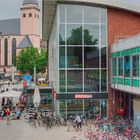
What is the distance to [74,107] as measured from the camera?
30750 mm

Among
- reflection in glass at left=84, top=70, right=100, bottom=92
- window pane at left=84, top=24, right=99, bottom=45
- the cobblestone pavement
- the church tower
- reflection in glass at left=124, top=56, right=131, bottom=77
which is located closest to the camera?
the cobblestone pavement

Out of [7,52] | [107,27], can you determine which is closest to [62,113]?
[107,27]

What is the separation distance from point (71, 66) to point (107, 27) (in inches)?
154

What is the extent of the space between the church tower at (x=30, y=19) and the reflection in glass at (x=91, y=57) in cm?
13861

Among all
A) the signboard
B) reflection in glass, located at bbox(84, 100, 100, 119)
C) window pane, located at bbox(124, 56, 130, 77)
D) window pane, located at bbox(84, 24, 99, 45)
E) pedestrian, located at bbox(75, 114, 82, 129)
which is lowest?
pedestrian, located at bbox(75, 114, 82, 129)

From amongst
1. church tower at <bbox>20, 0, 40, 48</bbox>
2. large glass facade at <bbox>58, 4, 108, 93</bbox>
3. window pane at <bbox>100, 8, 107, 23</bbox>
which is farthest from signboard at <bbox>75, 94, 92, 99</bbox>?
church tower at <bbox>20, 0, 40, 48</bbox>

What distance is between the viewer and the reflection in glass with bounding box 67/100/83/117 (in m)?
30.8

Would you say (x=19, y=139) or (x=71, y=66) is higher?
(x=71, y=66)

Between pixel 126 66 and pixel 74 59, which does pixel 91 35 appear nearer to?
pixel 74 59

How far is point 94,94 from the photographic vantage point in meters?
30.9

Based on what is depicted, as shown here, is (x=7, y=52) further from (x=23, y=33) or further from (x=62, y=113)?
(x=62, y=113)

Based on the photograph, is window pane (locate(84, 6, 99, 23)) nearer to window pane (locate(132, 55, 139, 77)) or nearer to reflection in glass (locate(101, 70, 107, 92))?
reflection in glass (locate(101, 70, 107, 92))

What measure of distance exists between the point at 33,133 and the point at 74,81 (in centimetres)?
655

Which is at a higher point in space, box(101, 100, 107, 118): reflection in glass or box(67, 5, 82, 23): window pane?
box(67, 5, 82, 23): window pane
